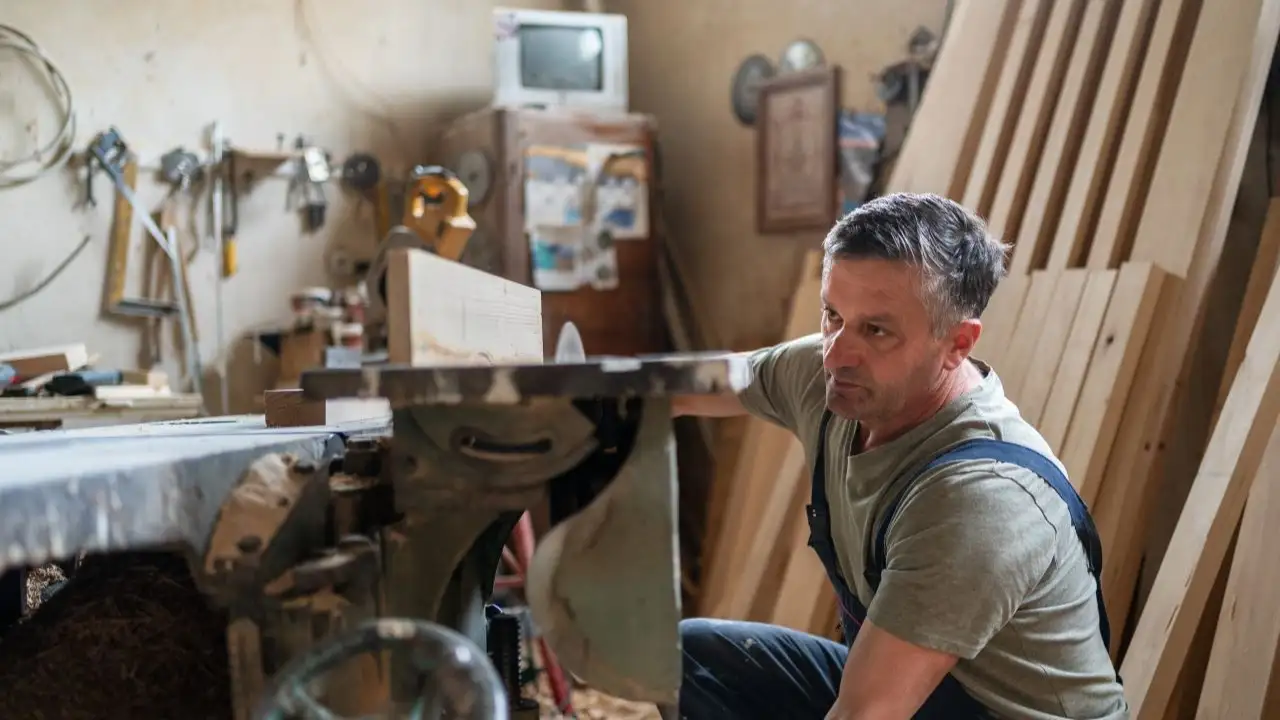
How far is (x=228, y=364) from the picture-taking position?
320 cm

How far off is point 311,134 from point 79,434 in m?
2.34

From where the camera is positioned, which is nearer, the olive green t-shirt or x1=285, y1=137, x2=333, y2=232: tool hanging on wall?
the olive green t-shirt

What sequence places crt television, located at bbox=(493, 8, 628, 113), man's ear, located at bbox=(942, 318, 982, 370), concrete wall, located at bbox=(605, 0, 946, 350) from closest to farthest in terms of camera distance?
man's ear, located at bbox=(942, 318, 982, 370) → concrete wall, located at bbox=(605, 0, 946, 350) → crt television, located at bbox=(493, 8, 628, 113)

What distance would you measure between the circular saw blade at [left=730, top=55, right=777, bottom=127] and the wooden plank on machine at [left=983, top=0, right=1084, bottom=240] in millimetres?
1170

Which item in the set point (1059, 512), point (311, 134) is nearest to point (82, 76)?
point (311, 134)

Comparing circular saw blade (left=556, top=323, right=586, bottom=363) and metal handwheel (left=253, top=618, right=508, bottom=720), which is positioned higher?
circular saw blade (left=556, top=323, right=586, bottom=363)

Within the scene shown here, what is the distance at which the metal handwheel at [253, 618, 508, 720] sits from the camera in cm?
69

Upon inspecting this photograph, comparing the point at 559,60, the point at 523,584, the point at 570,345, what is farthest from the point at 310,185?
the point at 570,345

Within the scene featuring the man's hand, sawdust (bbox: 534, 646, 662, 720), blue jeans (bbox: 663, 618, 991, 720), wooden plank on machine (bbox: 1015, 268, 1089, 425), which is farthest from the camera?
sawdust (bbox: 534, 646, 662, 720)

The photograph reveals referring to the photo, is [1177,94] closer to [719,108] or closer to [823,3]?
[823,3]

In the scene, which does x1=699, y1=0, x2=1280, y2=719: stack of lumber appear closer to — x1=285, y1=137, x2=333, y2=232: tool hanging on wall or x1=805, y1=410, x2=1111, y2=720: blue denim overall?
x1=805, y1=410, x2=1111, y2=720: blue denim overall

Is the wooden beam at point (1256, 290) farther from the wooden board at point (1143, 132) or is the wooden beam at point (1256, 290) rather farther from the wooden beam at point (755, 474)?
the wooden beam at point (755, 474)

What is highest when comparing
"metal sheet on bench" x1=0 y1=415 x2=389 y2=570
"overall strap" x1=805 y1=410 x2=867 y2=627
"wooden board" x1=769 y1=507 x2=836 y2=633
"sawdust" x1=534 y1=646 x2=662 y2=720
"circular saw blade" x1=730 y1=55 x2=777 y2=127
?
"circular saw blade" x1=730 y1=55 x2=777 y2=127

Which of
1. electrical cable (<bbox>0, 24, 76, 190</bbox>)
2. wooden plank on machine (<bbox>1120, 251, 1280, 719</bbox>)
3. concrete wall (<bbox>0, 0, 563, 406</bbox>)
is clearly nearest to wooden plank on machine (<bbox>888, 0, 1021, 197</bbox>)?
wooden plank on machine (<bbox>1120, 251, 1280, 719</bbox>)
